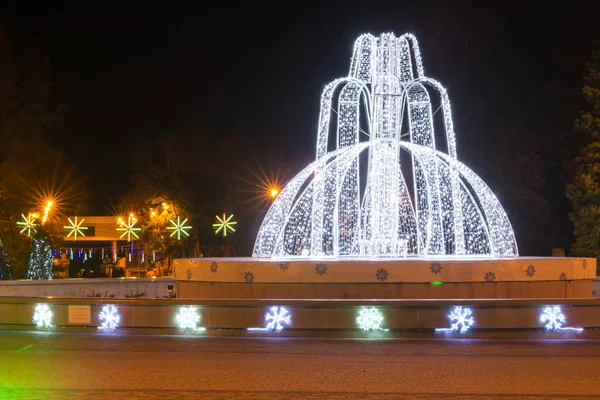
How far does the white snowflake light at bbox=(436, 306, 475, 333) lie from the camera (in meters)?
12.2

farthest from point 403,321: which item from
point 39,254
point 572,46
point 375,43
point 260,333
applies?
point 572,46

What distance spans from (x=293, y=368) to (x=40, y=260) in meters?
16.9

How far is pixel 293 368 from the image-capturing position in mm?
9328

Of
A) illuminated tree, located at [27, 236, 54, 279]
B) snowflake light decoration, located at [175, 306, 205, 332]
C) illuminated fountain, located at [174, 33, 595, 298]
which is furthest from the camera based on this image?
illuminated tree, located at [27, 236, 54, 279]

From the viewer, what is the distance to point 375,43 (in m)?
19.0

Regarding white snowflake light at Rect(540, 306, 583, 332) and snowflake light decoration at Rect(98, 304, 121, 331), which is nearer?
white snowflake light at Rect(540, 306, 583, 332)

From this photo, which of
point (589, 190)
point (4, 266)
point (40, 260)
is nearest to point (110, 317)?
point (4, 266)

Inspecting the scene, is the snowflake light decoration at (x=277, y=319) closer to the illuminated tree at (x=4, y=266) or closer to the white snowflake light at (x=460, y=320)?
the white snowflake light at (x=460, y=320)

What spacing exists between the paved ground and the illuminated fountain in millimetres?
2879

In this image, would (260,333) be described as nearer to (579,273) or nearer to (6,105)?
(579,273)

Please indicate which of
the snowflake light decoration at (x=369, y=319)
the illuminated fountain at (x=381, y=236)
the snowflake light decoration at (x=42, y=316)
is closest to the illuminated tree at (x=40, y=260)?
the illuminated fountain at (x=381, y=236)

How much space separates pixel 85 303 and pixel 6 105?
28029 millimetres

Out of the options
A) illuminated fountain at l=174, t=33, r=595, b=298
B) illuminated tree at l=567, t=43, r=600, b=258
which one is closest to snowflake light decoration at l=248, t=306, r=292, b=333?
illuminated fountain at l=174, t=33, r=595, b=298

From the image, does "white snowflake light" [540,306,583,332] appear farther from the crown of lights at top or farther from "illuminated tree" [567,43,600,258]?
"illuminated tree" [567,43,600,258]
